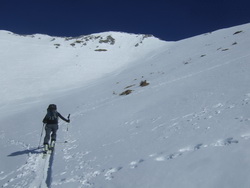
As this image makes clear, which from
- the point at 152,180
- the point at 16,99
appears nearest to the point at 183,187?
the point at 152,180

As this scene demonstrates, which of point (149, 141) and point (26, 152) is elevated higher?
point (149, 141)

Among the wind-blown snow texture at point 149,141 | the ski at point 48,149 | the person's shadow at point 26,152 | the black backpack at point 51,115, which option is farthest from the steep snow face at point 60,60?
the ski at point 48,149

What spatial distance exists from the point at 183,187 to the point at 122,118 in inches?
312

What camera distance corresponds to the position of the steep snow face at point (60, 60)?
3322cm

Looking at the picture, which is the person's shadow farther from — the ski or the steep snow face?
the steep snow face

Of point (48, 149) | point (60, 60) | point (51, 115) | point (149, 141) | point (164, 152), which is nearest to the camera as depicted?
point (164, 152)

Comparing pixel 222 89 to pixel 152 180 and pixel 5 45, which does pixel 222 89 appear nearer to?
pixel 152 180

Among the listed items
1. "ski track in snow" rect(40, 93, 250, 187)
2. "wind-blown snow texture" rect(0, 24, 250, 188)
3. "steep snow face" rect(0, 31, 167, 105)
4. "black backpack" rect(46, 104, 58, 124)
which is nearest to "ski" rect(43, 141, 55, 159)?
"wind-blown snow texture" rect(0, 24, 250, 188)

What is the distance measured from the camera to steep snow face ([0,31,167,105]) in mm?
33219

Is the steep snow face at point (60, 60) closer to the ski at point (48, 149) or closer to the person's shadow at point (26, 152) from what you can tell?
the person's shadow at point (26, 152)

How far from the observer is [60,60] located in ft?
155

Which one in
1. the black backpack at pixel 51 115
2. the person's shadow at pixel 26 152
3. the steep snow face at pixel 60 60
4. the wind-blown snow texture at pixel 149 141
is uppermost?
the steep snow face at pixel 60 60

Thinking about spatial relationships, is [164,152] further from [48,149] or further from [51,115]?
[51,115]

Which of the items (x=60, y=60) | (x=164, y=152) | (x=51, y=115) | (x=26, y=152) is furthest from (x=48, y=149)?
(x=60, y=60)
